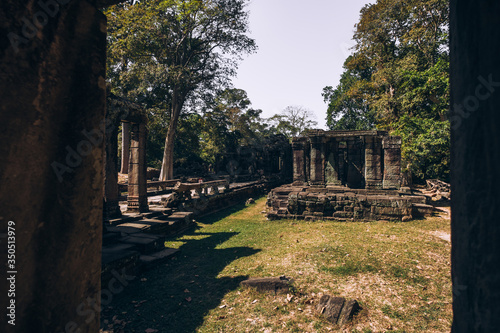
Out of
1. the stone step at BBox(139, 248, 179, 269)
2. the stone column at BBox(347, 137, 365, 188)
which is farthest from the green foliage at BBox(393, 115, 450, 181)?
the stone step at BBox(139, 248, 179, 269)

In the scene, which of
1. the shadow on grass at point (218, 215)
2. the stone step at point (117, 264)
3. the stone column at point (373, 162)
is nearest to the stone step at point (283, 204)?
the shadow on grass at point (218, 215)

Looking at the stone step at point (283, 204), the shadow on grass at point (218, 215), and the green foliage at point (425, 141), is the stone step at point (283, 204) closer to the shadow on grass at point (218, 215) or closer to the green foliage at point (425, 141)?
the shadow on grass at point (218, 215)

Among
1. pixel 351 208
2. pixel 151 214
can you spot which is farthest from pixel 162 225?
pixel 351 208

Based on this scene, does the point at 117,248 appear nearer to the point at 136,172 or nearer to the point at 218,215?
the point at 136,172

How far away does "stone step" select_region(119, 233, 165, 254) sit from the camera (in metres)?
6.23

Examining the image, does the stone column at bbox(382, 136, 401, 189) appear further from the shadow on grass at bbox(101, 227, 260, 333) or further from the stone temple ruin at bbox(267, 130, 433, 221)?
the shadow on grass at bbox(101, 227, 260, 333)

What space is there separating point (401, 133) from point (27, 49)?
17.1 m

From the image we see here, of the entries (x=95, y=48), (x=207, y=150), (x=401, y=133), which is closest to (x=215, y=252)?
(x=95, y=48)

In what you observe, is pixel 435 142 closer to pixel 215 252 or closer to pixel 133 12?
pixel 215 252

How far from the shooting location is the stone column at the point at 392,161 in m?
12.9

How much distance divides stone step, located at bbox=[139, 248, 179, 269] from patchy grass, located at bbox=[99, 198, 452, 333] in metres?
0.24

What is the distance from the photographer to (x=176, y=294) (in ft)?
15.2

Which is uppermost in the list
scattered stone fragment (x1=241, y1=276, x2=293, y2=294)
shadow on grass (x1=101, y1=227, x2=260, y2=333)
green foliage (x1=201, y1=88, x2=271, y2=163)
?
green foliage (x1=201, y1=88, x2=271, y2=163)

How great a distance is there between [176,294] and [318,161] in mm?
11403
